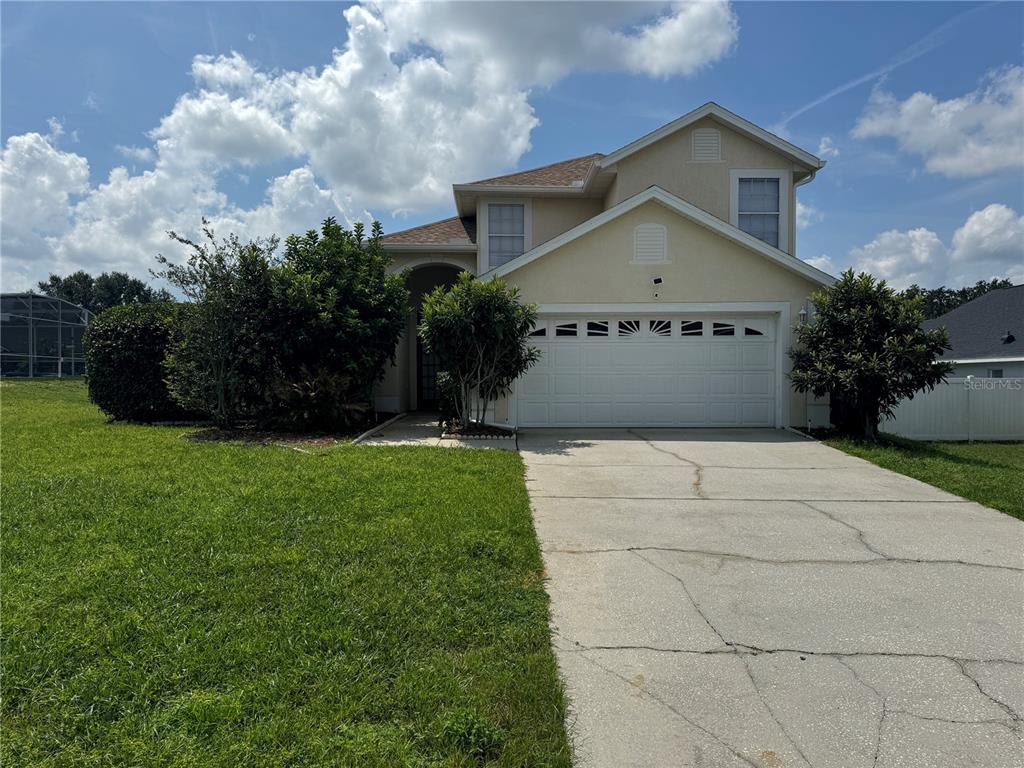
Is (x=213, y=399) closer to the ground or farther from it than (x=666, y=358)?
closer to the ground

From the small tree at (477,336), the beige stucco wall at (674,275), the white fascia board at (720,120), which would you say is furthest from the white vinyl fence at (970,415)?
the small tree at (477,336)

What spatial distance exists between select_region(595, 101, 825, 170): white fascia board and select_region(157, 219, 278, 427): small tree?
8013 millimetres

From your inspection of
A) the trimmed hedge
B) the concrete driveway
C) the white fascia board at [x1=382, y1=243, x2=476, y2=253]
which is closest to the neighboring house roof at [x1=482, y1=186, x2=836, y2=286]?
the white fascia board at [x1=382, y1=243, x2=476, y2=253]

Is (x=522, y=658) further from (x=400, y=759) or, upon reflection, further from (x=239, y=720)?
(x=239, y=720)

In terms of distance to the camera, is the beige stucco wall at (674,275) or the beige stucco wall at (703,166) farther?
the beige stucco wall at (703,166)

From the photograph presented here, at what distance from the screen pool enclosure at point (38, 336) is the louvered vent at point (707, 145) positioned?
25129mm

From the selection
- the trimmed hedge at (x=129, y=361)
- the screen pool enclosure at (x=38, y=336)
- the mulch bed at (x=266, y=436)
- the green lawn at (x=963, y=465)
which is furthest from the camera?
the screen pool enclosure at (x=38, y=336)

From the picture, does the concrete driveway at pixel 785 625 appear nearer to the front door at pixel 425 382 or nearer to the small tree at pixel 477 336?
the small tree at pixel 477 336

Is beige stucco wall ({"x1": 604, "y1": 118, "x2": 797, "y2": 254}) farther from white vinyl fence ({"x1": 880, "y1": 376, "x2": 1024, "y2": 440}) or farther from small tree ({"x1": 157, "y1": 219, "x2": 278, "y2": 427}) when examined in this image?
small tree ({"x1": 157, "y1": 219, "x2": 278, "y2": 427})

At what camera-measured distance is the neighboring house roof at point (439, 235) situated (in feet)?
47.7

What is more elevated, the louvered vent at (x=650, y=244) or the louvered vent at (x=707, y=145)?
the louvered vent at (x=707, y=145)

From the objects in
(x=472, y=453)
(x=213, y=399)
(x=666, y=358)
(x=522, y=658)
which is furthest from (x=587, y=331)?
(x=522, y=658)

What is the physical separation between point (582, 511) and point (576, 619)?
97.0 inches

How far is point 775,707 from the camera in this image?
2828 mm
